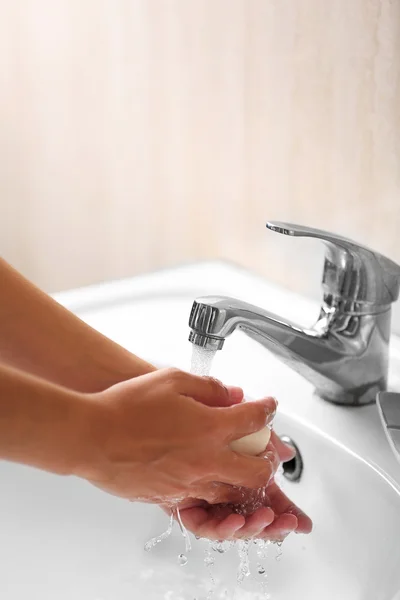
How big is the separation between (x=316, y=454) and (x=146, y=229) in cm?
49

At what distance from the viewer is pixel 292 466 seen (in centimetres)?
58

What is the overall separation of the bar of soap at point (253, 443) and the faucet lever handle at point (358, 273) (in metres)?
0.12

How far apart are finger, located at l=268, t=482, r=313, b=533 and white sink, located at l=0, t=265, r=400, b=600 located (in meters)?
0.05

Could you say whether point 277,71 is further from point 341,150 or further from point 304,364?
point 304,364

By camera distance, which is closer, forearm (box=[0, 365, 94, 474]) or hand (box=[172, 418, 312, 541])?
forearm (box=[0, 365, 94, 474])

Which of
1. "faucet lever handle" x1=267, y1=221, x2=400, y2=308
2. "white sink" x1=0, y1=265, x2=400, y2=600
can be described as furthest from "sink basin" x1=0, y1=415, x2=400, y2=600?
"faucet lever handle" x1=267, y1=221, x2=400, y2=308

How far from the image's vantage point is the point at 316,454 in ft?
1.82

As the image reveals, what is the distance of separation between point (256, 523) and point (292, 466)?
0.12 m

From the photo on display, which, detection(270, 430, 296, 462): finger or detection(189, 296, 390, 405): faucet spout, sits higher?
detection(189, 296, 390, 405): faucet spout

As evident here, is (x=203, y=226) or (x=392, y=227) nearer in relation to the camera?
(x=392, y=227)

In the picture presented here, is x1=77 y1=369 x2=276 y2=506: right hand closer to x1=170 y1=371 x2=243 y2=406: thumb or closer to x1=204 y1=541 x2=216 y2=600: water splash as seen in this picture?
x1=170 y1=371 x2=243 y2=406: thumb

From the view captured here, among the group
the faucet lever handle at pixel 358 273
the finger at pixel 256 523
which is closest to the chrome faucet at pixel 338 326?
the faucet lever handle at pixel 358 273

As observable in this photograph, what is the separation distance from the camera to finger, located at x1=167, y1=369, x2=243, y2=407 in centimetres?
43

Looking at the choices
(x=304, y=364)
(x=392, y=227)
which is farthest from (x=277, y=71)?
(x=304, y=364)
